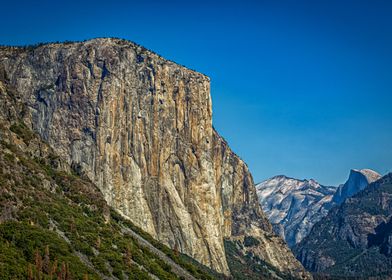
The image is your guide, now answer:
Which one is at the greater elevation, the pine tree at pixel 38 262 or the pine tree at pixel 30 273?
the pine tree at pixel 38 262

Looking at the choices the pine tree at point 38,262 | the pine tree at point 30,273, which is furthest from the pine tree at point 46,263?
the pine tree at point 30,273

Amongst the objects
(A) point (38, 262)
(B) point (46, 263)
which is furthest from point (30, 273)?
(B) point (46, 263)

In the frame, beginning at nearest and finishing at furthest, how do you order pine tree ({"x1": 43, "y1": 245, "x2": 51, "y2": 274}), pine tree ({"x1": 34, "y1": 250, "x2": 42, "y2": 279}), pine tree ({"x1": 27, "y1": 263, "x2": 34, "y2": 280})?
pine tree ({"x1": 27, "y1": 263, "x2": 34, "y2": 280}) → pine tree ({"x1": 34, "y1": 250, "x2": 42, "y2": 279}) → pine tree ({"x1": 43, "y1": 245, "x2": 51, "y2": 274})

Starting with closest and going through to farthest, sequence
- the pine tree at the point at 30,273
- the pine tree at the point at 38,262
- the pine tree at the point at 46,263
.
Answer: the pine tree at the point at 30,273
the pine tree at the point at 38,262
the pine tree at the point at 46,263

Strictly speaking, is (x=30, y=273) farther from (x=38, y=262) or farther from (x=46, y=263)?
(x=46, y=263)

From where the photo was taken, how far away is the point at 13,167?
6575 inches

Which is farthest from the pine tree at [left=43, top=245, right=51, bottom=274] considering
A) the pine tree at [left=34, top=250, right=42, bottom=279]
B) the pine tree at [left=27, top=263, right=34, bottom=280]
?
the pine tree at [left=27, top=263, right=34, bottom=280]

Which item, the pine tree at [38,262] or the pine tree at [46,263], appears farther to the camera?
the pine tree at [46,263]

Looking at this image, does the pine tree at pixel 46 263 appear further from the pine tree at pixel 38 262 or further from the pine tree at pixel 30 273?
the pine tree at pixel 30 273

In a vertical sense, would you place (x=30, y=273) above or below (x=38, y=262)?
below

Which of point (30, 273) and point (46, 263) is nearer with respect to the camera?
point (30, 273)

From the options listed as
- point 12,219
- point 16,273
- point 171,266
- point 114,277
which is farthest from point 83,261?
point 171,266

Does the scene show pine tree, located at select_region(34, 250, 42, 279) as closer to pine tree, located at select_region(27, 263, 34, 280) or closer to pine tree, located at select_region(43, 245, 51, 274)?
pine tree, located at select_region(43, 245, 51, 274)

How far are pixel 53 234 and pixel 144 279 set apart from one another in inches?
944
